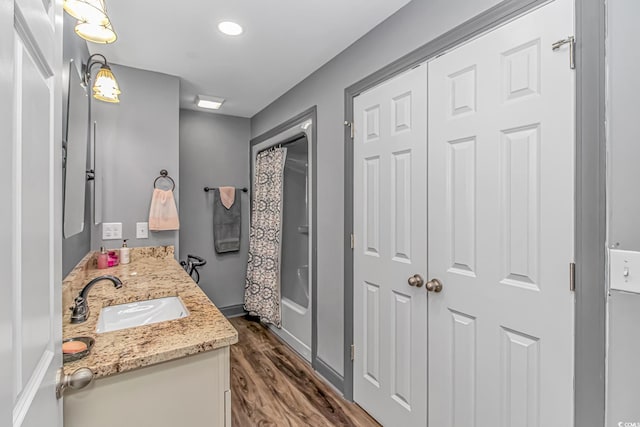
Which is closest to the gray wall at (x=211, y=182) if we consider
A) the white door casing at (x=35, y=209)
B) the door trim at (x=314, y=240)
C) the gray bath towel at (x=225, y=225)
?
the gray bath towel at (x=225, y=225)

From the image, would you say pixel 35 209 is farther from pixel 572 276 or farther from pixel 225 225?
pixel 225 225

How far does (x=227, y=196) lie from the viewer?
12.1ft

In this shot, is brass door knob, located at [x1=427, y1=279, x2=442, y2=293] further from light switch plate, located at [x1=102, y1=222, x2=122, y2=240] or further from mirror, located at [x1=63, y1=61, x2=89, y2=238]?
light switch plate, located at [x1=102, y1=222, x2=122, y2=240]

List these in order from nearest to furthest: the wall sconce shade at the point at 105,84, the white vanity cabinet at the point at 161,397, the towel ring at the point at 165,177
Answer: the white vanity cabinet at the point at 161,397, the wall sconce shade at the point at 105,84, the towel ring at the point at 165,177

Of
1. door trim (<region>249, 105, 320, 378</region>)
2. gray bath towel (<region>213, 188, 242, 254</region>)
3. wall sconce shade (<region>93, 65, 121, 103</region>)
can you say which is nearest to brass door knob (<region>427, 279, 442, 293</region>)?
door trim (<region>249, 105, 320, 378</region>)

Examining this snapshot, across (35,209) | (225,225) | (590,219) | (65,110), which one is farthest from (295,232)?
(35,209)

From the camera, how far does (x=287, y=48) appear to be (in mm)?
2232

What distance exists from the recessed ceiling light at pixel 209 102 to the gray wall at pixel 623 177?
9.97 feet

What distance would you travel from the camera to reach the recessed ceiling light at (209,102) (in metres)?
3.17

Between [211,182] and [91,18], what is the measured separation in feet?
8.40

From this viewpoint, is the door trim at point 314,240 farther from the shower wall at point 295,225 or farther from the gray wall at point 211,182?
the gray wall at point 211,182

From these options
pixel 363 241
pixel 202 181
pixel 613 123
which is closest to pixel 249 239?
pixel 202 181

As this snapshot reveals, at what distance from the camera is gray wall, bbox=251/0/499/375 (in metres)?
1.78

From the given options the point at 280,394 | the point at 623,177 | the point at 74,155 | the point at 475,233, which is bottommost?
the point at 280,394
